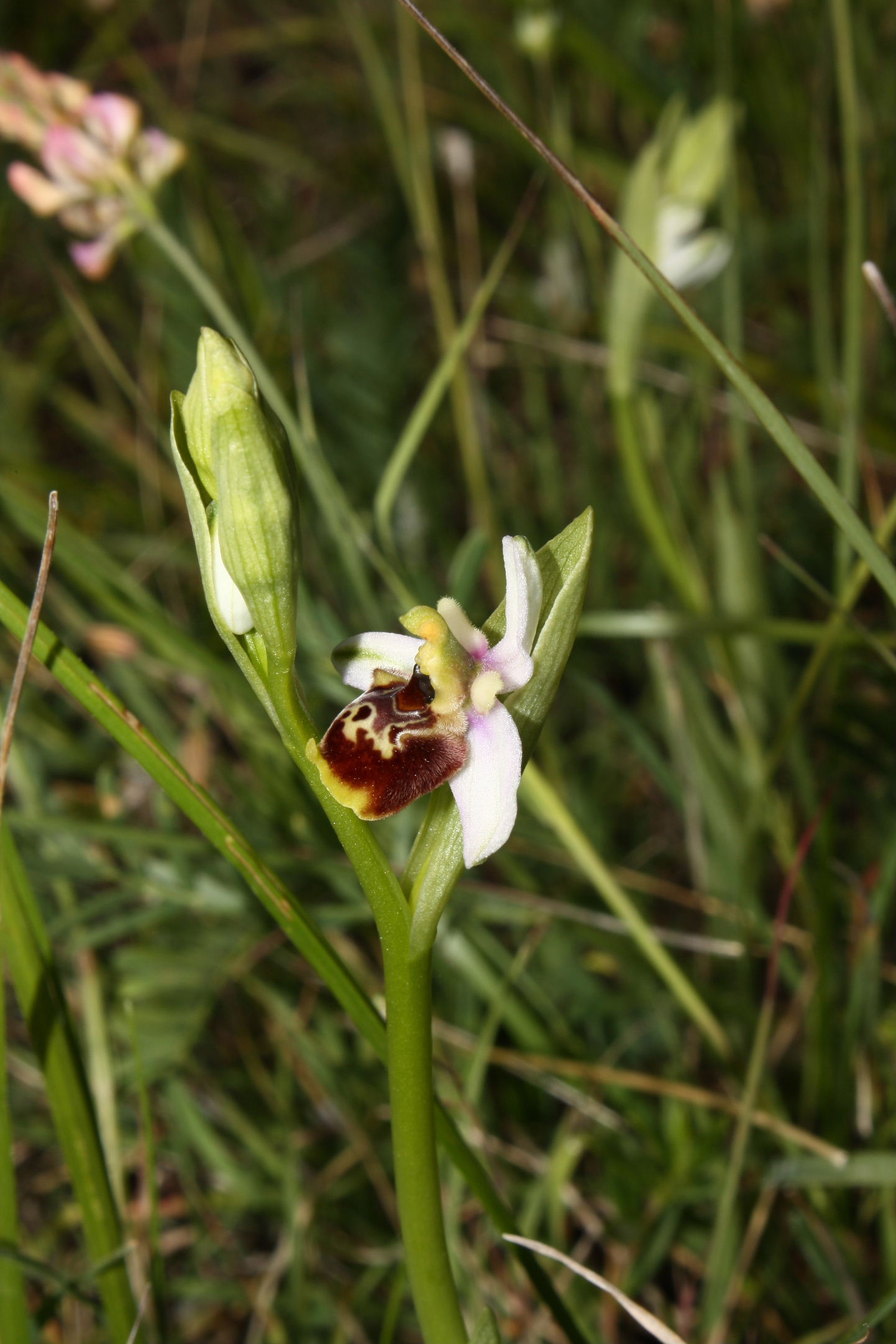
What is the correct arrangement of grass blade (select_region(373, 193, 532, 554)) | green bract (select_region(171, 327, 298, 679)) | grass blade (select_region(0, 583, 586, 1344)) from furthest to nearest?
grass blade (select_region(373, 193, 532, 554)), grass blade (select_region(0, 583, 586, 1344)), green bract (select_region(171, 327, 298, 679))

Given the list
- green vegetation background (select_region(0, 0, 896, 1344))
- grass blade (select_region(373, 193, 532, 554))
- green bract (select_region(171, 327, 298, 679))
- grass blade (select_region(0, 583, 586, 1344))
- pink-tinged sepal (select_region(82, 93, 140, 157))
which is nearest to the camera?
green bract (select_region(171, 327, 298, 679))

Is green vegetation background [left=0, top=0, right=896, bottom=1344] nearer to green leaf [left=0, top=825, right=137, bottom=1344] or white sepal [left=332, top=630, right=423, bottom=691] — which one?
green leaf [left=0, top=825, right=137, bottom=1344]

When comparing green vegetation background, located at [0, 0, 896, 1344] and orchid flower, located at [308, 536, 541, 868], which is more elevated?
orchid flower, located at [308, 536, 541, 868]

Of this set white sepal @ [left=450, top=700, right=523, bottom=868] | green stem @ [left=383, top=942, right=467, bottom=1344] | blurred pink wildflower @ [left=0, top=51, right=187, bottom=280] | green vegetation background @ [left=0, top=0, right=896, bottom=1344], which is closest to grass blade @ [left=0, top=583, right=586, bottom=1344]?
green stem @ [left=383, top=942, right=467, bottom=1344]

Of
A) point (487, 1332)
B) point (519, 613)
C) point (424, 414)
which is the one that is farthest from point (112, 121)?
point (487, 1332)

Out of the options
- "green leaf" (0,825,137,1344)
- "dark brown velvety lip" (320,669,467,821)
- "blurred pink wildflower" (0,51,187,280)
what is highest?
"blurred pink wildflower" (0,51,187,280)

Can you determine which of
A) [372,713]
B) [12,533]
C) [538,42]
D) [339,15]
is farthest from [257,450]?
[339,15]
